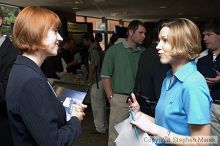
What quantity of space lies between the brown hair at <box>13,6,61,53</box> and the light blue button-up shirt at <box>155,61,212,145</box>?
0.66m

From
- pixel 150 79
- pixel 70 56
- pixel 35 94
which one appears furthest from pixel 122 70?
pixel 70 56

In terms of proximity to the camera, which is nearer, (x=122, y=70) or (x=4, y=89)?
(x=4, y=89)

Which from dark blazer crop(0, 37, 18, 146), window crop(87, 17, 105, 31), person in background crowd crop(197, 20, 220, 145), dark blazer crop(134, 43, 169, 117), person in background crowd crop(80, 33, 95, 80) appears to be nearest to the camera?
dark blazer crop(0, 37, 18, 146)

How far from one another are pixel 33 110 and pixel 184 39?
2.56ft

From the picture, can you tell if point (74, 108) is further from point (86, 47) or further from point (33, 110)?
point (86, 47)

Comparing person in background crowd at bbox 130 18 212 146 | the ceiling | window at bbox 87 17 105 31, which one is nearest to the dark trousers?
person in background crowd at bbox 130 18 212 146

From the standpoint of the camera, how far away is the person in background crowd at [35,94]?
135 centimetres

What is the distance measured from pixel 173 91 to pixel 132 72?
2067 mm

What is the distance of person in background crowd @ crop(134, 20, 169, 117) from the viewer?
9.12ft

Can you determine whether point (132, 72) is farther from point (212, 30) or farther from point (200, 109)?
point (200, 109)

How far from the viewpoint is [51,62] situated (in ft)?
17.6

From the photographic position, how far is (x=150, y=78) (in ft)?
9.37

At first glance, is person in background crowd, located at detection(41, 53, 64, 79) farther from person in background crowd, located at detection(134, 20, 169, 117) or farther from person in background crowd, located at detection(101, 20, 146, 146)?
person in background crowd, located at detection(134, 20, 169, 117)

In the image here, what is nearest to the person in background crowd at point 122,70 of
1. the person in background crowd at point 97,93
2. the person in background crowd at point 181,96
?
the person in background crowd at point 97,93
